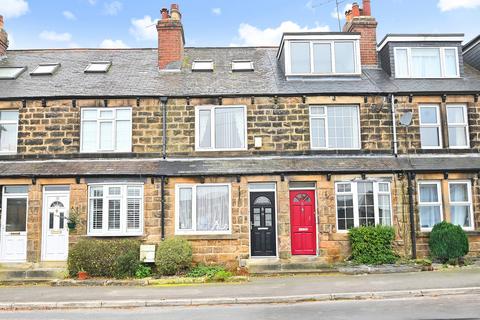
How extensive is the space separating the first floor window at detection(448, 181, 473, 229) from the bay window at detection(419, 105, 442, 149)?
1581mm

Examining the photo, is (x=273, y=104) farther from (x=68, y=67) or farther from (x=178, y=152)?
(x=68, y=67)

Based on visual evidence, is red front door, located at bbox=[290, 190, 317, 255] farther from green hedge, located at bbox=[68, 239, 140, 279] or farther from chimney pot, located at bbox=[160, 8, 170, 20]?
chimney pot, located at bbox=[160, 8, 170, 20]

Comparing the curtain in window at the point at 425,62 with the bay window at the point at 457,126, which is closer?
the bay window at the point at 457,126

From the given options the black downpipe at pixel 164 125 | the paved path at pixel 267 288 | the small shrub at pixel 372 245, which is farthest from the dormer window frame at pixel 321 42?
the paved path at pixel 267 288

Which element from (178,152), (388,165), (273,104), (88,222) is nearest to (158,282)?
(88,222)

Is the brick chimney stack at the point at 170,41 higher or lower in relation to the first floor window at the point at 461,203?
higher

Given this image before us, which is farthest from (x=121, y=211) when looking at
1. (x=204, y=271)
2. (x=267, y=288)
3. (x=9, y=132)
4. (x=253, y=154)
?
(x=267, y=288)

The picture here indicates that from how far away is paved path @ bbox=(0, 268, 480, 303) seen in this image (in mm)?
10945

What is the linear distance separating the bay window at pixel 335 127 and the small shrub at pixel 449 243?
3.98 metres

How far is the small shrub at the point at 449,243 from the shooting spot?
14.0 meters

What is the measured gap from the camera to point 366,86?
1644 cm

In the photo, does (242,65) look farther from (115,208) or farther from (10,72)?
(10,72)

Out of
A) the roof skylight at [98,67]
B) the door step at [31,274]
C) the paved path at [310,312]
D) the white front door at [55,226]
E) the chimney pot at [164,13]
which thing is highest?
the chimney pot at [164,13]

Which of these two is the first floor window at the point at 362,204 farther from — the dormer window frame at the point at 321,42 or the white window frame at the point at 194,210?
the dormer window frame at the point at 321,42
